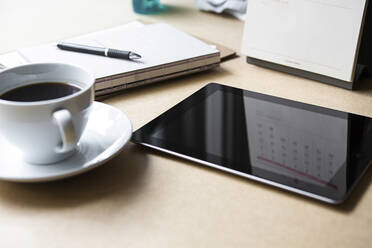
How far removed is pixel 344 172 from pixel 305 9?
14.0 inches

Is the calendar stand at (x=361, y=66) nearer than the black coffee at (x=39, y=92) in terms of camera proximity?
No

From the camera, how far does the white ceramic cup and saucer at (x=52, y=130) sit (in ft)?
1.78

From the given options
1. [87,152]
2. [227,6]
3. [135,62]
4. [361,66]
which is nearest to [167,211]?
[87,152]

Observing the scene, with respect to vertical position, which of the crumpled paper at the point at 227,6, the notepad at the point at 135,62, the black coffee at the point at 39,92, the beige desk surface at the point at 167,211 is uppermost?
the black coffee at the point at 39,92

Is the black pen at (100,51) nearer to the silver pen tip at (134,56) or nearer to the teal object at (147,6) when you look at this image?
the silver pen tip at (134,56)

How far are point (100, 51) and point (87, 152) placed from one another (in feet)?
0.97

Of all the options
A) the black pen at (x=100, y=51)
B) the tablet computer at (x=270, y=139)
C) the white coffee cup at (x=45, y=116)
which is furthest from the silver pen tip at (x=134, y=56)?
the white coffee cup at (x=45, y=116)

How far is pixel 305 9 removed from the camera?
85 cm

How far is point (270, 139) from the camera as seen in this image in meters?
0.66

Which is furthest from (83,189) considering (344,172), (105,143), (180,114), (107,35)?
(107,35)

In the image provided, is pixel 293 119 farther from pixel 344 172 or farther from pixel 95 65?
pixel 95 65

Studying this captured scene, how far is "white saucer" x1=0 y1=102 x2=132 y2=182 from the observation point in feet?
1.84

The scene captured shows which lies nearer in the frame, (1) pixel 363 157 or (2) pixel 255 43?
(1) pixel 363 157

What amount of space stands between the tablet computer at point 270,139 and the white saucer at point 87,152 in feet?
0.12
